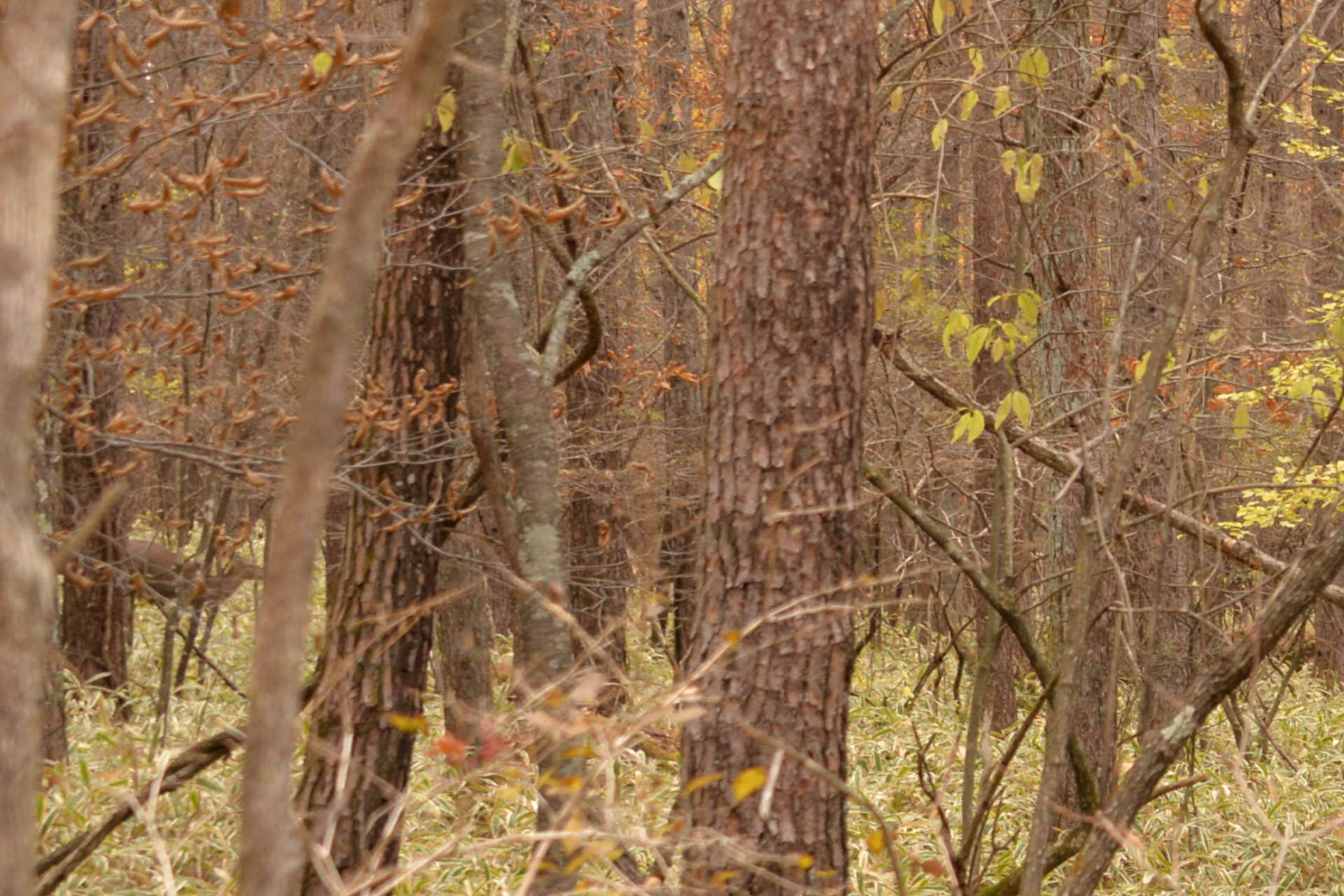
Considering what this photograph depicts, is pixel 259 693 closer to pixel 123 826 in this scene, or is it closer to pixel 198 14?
pixel 198 14

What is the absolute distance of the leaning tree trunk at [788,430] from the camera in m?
3.84

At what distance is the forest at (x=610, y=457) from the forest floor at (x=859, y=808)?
48 millimetres

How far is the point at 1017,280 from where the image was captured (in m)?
5.75

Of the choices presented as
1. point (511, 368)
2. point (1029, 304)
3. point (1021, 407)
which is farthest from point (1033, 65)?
point (511, 368)

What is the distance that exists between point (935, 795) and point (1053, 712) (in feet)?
1.32

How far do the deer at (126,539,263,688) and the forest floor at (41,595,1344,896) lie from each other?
1.05 feet

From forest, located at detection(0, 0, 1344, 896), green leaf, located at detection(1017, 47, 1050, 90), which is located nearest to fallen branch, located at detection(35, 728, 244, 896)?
forest, located at detection(0, 0, 1344, 896)

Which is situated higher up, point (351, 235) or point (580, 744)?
point (351, 235)

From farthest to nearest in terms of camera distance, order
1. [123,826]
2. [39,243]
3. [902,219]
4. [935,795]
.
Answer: [902,219]
[123,826]
[935,795]
[39,243]

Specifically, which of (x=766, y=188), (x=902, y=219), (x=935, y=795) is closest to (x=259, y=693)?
(x=935, y=795)

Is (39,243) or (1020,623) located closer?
(39,243)

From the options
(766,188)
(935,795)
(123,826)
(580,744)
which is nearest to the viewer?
(580,744)

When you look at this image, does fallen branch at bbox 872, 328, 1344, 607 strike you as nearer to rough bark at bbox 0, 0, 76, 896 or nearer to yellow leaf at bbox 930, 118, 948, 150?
yellow leaf at bbox 930, 118, 948, 150

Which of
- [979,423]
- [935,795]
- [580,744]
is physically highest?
[979,423]
